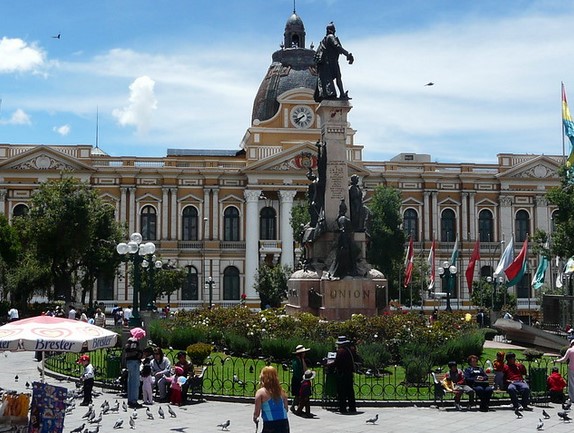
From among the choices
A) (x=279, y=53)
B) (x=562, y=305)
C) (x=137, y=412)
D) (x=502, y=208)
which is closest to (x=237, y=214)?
(x=279, y=53)

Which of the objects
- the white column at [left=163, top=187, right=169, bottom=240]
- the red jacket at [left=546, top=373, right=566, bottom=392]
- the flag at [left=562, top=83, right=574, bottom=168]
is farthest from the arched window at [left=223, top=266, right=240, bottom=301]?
the red jacket at [left=546, top=373, right=566, bottom=392]

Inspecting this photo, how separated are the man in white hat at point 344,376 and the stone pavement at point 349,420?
0.26m

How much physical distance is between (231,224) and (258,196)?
3.41 meters

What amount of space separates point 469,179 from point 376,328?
43963 mm

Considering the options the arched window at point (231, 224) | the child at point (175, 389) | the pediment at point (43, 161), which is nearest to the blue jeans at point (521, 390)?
the child at point (175, 389)

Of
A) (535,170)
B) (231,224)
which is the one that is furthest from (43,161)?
(535,170)

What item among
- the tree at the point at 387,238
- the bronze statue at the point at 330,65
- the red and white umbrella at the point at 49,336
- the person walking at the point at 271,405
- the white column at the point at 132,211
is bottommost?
the person walking at the point at 271,405

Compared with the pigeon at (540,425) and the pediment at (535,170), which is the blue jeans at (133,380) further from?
the pediment at (535,170)

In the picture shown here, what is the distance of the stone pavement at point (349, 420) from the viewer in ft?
41.2

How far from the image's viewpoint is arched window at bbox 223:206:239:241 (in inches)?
2351

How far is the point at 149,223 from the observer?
59062mm

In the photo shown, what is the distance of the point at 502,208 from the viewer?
61.4m

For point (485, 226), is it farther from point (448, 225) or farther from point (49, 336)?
point (49, 336)

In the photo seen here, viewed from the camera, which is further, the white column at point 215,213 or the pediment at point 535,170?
the pediment at point 535,170
